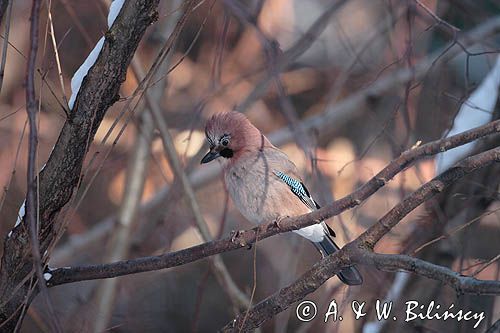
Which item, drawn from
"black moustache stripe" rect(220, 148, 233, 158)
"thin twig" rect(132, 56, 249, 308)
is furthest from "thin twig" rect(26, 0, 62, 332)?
"thin twig" rect(132, 56, 249, 308)

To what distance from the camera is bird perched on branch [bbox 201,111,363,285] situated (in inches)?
148

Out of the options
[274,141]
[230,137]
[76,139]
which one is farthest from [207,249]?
[274,141]

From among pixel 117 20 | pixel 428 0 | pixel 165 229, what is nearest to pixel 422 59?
pixel 428 0

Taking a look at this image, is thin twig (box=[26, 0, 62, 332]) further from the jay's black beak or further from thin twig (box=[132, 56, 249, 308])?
thin twig (box=[132, 56, 249, 308])

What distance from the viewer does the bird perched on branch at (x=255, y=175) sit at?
12.4ft

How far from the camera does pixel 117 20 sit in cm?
249

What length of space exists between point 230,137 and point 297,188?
450 millimetres

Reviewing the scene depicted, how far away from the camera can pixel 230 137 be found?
152 inches

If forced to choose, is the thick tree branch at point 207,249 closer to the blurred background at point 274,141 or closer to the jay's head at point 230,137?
the blurred background at point 274,141

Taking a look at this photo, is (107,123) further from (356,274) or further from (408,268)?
(408,268)

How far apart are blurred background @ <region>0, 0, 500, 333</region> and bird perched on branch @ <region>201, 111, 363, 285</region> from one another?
0.18 metres

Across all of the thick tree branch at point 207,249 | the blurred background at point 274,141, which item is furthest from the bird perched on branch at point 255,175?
the thick tree branch at point 207,249

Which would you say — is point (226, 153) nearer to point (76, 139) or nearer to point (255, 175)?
point (255, 175)

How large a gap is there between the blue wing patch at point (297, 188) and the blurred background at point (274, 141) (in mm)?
127
